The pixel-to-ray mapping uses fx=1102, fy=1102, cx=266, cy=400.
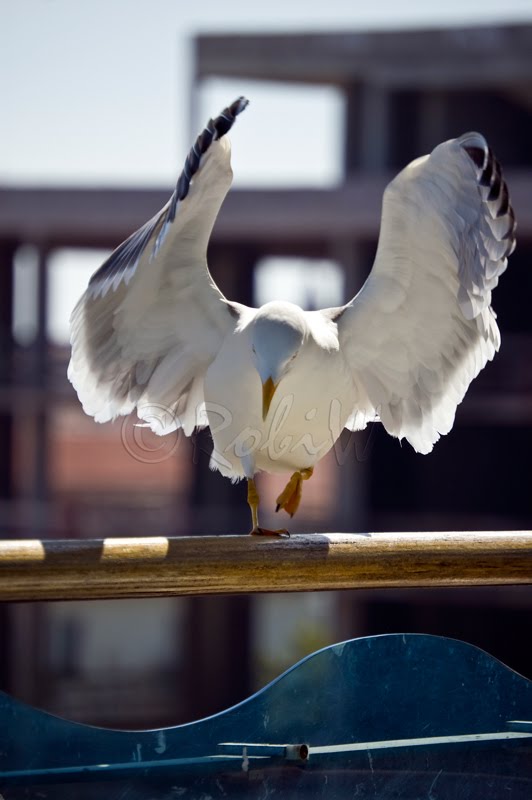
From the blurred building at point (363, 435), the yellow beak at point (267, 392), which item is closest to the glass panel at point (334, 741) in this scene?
the yellow beak at point (267, 392)

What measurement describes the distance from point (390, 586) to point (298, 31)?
637 cm

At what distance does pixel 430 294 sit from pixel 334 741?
1130mm

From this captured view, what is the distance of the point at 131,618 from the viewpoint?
16.5 metres

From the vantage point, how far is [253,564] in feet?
6.96

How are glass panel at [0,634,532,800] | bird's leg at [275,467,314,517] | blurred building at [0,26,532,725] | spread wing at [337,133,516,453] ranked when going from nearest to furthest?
glass panel at [0,634,532,800] < spread wing at [337,133,516,453] < bird's leg at [275,467,314,517] < blurred building at [0,26,532,725]

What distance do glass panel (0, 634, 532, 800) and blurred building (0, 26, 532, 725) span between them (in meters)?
4.73

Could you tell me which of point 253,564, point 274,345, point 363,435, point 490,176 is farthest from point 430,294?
point 363,435

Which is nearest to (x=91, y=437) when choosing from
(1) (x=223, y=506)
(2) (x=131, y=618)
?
(2) (x=131, y=618)

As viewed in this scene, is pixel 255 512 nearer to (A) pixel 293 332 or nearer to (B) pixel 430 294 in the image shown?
(A) pixel 293 332

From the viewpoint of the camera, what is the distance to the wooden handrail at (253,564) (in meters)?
1.95

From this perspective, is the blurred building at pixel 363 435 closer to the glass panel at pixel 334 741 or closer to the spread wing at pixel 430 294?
the spread wing at pixel 430 294

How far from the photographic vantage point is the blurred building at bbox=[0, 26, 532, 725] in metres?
7.58

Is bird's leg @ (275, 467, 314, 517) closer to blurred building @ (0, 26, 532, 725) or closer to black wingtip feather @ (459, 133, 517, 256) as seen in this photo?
black wingtip feather @ (459, 133, 517, 256)

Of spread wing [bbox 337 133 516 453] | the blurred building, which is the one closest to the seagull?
Result: spread wing [bbox 337 133 516 453]
